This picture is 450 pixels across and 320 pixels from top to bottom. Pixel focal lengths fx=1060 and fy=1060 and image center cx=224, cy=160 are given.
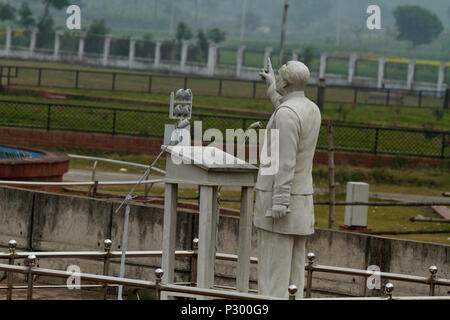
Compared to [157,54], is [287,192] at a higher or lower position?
lower

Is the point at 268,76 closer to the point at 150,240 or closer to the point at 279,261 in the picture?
the point at 279,261

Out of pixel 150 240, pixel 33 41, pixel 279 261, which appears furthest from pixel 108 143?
pixel 33 41

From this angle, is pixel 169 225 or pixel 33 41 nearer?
pixel 169 225

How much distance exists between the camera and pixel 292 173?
27.1ft

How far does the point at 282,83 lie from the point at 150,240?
14.6 ft

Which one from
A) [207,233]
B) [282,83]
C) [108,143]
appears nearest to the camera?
[207,233]

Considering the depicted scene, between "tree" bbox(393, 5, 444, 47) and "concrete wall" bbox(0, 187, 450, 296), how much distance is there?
12957 centimetres

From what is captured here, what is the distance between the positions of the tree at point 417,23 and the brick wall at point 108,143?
115653mm

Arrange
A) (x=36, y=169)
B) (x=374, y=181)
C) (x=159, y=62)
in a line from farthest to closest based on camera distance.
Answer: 1. (x=159, y=62)
2. (x=374, y=181)
3. (x=36, y=169)

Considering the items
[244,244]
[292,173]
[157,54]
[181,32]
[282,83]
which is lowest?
[244,244]

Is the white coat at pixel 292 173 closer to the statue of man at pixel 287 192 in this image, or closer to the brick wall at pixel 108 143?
the statue of man at pixel 287 192

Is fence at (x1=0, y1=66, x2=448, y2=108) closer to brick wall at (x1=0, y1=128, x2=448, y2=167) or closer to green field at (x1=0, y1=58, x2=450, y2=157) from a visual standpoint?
green field at (x1=0, y1=58, x2=450, y2=157)

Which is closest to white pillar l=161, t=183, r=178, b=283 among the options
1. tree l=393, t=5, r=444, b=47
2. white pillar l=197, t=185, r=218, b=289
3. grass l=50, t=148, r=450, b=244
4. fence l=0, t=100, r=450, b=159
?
white pillar l=197, t=185, r=218, b=289
